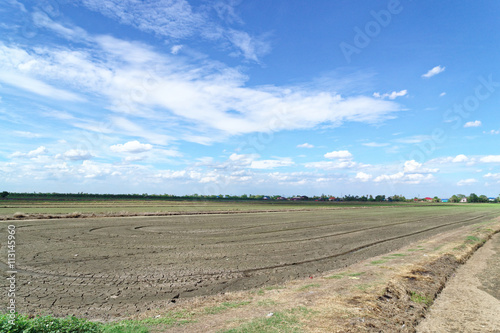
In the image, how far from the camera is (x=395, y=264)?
38.4 ft

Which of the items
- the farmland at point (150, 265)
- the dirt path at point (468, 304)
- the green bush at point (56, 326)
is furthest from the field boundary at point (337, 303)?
the farmland at point (150, 265)

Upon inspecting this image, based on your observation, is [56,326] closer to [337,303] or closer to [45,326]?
[45,326]

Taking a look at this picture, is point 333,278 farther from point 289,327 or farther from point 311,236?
point 311,236

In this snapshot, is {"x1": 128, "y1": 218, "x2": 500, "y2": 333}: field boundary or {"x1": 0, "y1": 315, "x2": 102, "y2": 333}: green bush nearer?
Result: {"x1": 0, "y1": 315, "x2": 102, "y2": 333}: green bush

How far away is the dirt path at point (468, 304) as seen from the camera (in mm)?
6461

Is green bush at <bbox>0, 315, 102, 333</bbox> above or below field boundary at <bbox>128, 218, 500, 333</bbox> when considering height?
above

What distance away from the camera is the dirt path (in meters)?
6.46

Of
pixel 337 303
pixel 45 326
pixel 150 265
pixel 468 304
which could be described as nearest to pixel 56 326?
pixel 45 326

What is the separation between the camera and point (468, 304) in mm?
7918

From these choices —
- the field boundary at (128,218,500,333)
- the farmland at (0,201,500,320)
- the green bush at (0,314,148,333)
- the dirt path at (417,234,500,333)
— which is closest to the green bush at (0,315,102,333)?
the green bush at (0,314,148,333)

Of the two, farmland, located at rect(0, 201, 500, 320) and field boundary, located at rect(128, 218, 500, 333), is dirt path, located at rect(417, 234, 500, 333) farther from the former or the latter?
farmland, located at rect(0, 201, 500, 320)

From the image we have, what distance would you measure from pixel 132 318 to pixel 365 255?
39.0 ft

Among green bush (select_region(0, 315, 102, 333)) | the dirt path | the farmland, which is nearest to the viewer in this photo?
green bush (select_region(0, 315, 102, 333))

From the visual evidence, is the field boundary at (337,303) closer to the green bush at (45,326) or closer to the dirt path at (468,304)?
the dirt path at (468,304)
